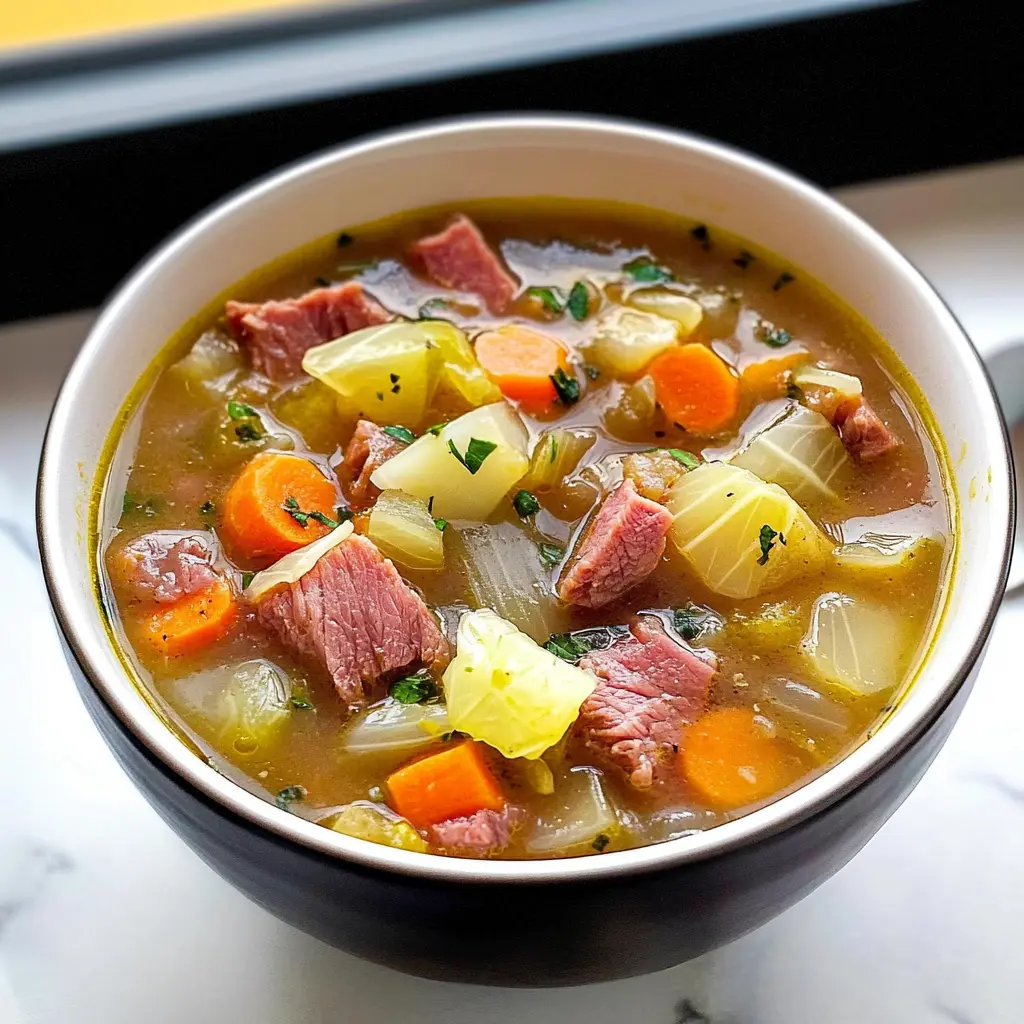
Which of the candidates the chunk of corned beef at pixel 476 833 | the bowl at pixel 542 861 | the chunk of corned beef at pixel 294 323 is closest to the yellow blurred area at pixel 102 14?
the bowl at pixel 542 861

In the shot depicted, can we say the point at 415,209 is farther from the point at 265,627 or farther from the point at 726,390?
the point at 265,627

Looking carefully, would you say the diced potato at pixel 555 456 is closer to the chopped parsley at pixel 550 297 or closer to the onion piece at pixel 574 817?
the chopped parsley at pixel 550 297

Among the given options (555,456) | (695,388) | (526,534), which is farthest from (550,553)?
(695,388)

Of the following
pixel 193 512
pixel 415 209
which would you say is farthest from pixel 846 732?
pixel 415 209

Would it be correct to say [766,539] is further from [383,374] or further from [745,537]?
[383,374]

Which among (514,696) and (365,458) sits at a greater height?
(365,458)

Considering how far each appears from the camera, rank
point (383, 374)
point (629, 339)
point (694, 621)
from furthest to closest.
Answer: point (629, 339)
point (383, 374)
point (694, 621)

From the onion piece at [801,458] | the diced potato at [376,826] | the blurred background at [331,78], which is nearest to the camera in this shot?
the diced potato at [376,826]

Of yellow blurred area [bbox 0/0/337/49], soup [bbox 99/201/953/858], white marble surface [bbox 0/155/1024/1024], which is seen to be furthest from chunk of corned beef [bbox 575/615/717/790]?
yellow blurred area [bbox 0/0/337/49]
